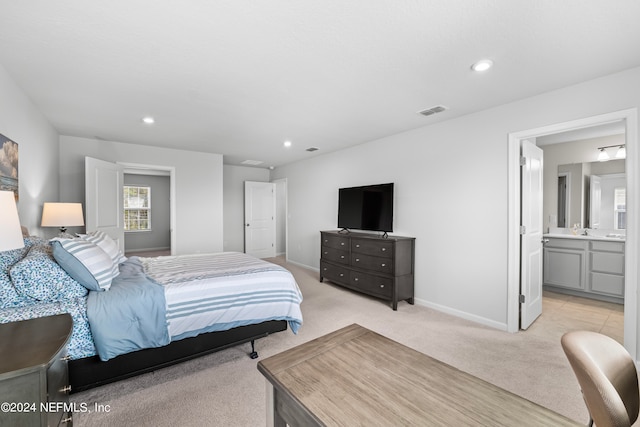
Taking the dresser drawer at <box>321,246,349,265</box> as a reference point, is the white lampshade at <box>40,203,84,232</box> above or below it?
above

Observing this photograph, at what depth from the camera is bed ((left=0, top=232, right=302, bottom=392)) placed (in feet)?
5.56

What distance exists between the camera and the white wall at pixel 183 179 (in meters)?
4.32

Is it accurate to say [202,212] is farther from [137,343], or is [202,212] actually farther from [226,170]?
[137,343]

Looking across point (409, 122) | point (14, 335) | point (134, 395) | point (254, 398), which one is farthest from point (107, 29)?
point (409, 122)

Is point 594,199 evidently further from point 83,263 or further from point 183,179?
point 183,179

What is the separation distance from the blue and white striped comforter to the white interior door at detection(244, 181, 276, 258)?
411cm

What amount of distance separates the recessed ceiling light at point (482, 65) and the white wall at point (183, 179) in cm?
474

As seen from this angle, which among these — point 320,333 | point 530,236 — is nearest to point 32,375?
point 320,333

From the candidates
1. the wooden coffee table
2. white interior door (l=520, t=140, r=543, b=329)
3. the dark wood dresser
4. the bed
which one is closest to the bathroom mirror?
white interior door (l=520, t=140, r=543, b=329)

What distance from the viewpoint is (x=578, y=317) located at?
10.9 ft

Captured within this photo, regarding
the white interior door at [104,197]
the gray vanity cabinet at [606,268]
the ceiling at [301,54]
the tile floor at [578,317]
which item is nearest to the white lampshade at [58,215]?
the white interior door at [104,197]

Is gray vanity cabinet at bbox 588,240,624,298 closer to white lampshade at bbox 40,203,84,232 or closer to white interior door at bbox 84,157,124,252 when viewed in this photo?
white lampshade at bbox 40,203,84,232

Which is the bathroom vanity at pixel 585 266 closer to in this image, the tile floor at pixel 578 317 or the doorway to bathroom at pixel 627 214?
the tile floor at pixel 578 317

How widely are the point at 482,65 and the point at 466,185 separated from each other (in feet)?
5.00
